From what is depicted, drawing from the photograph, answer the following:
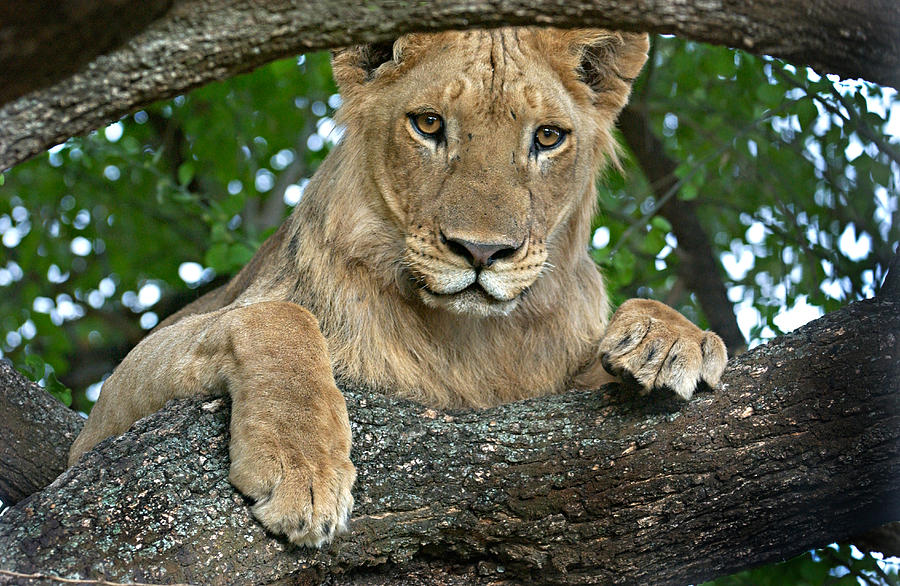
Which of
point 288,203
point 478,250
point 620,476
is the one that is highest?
point 478,250

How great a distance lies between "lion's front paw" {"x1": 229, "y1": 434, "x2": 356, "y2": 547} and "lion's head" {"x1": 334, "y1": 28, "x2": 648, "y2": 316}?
3.04 feet

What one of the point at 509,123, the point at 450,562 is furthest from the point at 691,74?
the point at 450,562

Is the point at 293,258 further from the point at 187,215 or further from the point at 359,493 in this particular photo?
the point at 187,215

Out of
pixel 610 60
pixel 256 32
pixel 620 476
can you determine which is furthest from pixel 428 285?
pixel 256 32

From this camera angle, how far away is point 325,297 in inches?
177

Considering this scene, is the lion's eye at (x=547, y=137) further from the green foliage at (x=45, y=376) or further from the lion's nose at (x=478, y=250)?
the green foliage at (x=45, y=376)

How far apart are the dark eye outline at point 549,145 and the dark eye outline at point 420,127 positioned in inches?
16.5

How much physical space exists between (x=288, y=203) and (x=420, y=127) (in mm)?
6363

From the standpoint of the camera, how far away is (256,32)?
2314mm

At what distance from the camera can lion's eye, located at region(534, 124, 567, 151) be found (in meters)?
4.34

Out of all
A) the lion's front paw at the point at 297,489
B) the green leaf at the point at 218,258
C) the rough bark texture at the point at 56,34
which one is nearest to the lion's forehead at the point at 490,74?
the lion's front paw at the point at 297,489

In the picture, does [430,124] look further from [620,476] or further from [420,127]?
[620,476]

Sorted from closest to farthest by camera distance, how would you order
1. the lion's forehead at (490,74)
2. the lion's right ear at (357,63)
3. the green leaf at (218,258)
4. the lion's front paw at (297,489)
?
the lion's front paw at (297,489) < the lion's forehead at (490,74) < the lion's right ear at (357,63) < the green leaf at (218,258)

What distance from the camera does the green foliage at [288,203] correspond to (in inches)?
240
